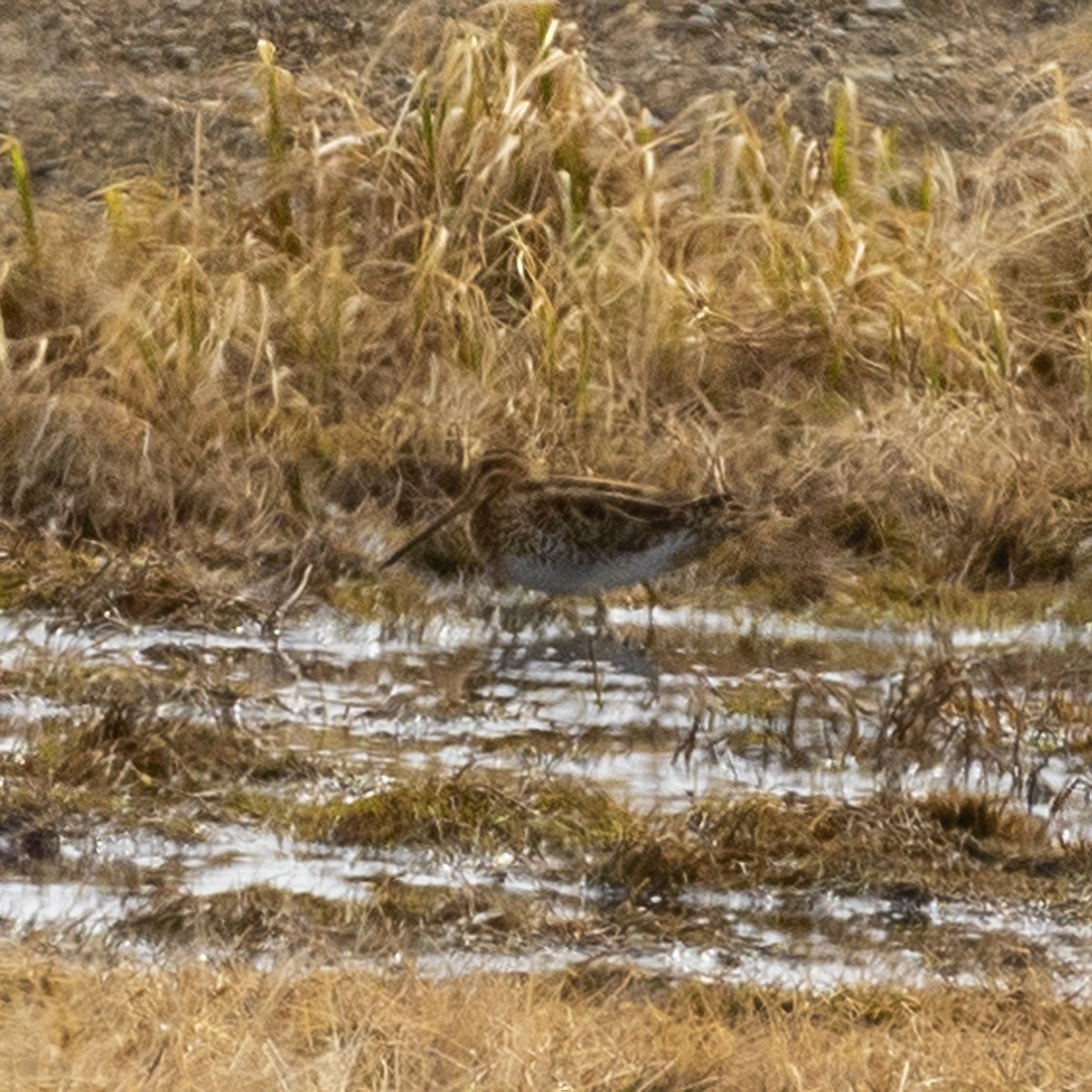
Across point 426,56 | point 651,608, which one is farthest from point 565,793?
point 426,56

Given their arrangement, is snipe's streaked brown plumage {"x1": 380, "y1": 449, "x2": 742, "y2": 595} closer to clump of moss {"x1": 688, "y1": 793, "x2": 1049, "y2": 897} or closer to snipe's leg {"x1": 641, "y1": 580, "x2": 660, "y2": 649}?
snipe's leg {"x1": 641, "y1": 580, "x2": 660, "y2": 649}

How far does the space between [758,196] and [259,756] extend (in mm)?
1440

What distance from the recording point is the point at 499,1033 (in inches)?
106

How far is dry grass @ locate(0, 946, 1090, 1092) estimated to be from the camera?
261 cm

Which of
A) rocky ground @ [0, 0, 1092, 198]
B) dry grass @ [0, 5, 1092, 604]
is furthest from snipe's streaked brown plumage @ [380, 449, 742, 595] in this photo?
rocky ground @ [0, 0, 1092, 198]

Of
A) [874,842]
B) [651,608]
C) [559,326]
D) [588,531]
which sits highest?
[559,326]

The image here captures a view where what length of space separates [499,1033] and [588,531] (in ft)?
3.04

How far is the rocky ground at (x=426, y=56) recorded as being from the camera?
441cm

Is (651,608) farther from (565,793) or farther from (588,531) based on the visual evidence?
(565,793)

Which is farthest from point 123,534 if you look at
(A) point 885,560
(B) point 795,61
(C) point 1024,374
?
(B) point 795,61

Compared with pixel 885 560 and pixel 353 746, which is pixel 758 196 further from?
pixel 353 746

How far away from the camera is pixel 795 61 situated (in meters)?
4.51

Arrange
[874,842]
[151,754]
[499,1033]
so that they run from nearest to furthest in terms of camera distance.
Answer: [499,1033] → [874,842] → [151,754]

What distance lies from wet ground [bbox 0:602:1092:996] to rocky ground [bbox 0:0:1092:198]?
1371 millimetres
